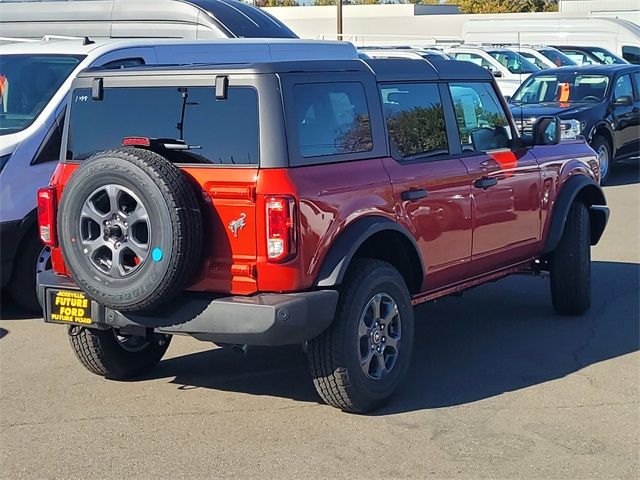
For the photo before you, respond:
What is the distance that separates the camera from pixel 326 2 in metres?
84.3

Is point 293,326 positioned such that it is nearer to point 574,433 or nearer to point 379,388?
point 379,388

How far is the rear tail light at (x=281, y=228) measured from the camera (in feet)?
16.4

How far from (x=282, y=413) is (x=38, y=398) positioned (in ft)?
4.89

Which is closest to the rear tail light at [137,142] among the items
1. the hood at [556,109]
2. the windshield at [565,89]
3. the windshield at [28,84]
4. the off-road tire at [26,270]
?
the off-road tire at [26,270]

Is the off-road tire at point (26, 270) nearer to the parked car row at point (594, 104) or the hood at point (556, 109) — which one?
the parked car row at point (594, 104)

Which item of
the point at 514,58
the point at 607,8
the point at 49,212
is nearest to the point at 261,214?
the point at 49,212

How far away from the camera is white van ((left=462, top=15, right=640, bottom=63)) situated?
30328 mm

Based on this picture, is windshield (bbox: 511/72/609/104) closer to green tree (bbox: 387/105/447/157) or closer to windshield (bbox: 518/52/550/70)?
windshield (bbox: 518/52/550/70)

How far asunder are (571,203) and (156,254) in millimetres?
3764

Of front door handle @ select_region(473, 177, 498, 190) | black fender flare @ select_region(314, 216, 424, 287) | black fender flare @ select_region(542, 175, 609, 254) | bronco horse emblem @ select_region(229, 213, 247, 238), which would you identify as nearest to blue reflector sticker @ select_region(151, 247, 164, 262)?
bronco horse emblem @ select_region(229, 213, 247, 238)

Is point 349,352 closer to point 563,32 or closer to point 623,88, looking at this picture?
point 623,88

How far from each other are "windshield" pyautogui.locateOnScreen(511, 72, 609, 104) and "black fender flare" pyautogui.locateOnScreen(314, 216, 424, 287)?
11108mm

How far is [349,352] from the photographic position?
5.35 metres

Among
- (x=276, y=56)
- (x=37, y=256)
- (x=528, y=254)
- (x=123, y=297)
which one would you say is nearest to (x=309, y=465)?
(x=123, y=297)
